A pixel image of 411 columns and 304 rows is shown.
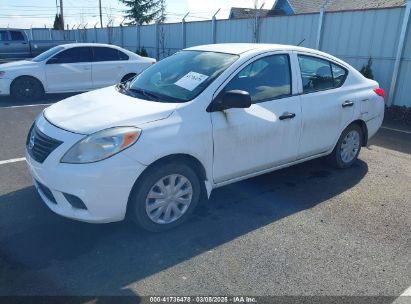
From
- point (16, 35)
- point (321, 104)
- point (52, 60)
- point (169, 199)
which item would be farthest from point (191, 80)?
point (16, 35)

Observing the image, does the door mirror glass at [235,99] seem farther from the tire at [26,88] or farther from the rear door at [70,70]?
the tire at [26,88]

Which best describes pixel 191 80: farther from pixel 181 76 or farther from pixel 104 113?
pixel 104 113

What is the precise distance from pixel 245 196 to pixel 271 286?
5.30ft

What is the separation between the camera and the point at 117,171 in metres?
3.08

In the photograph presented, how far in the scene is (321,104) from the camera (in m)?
4.54

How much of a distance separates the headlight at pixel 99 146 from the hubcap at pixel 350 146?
3192 millimetres

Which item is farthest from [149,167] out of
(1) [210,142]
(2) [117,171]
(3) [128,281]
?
(3) [128,281]

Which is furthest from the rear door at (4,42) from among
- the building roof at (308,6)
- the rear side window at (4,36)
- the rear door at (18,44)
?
the building roof at (308,6)

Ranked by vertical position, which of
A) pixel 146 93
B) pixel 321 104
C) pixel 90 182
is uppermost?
pixel 146 93

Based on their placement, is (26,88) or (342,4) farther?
(342,4)

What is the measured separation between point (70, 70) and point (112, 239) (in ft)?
26.4

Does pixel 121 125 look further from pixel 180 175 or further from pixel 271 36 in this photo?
pixel 271 36

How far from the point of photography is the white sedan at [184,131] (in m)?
3.12

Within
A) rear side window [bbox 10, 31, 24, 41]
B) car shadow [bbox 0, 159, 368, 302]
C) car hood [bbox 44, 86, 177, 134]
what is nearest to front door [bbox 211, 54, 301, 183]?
car shadow [bbox 0, 159, 368, 302]
